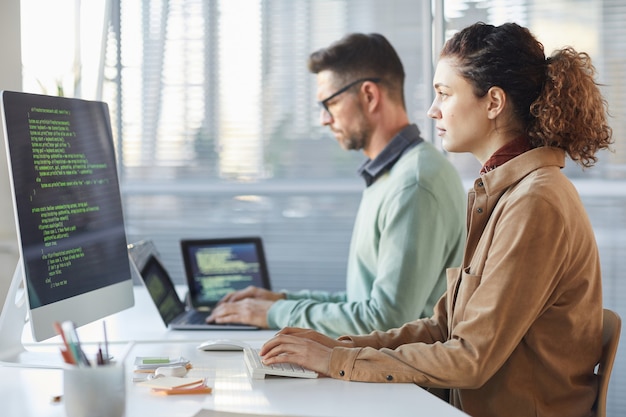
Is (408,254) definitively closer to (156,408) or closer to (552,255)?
(552,255)

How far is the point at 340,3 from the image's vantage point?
4.21 m

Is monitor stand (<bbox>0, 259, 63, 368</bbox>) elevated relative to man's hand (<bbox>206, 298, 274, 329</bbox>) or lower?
elevated

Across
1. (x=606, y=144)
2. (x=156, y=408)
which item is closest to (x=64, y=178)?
(x=156, y=408)

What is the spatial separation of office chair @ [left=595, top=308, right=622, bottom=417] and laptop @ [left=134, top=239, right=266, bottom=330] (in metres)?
1.01

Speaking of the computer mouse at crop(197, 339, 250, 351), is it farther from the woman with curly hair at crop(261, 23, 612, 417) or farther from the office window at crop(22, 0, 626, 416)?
the office window at crop(22, 0, 626, 416)

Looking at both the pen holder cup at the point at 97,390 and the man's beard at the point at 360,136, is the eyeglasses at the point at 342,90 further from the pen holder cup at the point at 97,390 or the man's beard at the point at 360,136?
the pen holder cup at the point at 97,390

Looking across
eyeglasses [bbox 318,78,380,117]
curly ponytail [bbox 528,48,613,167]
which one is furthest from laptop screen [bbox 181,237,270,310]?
curly ponytail [bbox 528,48,613,167]

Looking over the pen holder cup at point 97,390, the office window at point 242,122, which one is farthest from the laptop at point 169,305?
the office window at point 242,122

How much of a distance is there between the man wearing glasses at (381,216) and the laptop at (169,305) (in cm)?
5

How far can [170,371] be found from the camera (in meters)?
1.59

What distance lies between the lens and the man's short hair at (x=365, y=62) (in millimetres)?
2721

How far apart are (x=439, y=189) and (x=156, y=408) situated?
1.21 m

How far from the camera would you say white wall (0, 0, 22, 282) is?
241 centimetres

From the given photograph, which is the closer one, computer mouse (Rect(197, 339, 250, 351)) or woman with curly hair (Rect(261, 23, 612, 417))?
woman with curly hair (Rect(261, 23, 612, 417))
